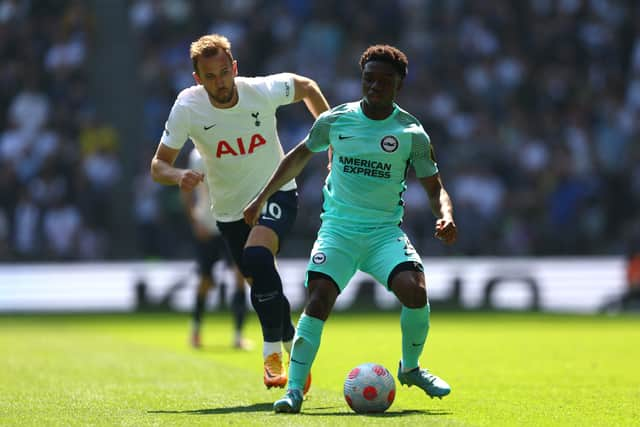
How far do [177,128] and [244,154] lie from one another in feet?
1.72

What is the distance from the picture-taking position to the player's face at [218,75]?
26.7 ft

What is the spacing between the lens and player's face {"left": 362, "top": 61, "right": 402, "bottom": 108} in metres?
7.28

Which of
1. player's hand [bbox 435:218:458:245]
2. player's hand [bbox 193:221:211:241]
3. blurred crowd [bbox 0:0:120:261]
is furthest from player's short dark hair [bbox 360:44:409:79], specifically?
A: blurred crowd [bbox 0:0:120:261]

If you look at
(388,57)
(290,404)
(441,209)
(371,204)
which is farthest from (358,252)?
(388,57)

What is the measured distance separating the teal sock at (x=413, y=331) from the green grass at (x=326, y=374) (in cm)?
30

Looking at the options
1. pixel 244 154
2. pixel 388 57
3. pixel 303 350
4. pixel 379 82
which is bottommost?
pixel 303 350

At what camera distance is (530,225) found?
21.4 m

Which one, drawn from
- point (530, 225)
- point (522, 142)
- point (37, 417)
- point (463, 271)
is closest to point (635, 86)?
point (522, 142)

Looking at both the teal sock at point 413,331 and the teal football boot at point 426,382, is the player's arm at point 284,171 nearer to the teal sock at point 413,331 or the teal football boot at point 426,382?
the teal sock at point 413,331

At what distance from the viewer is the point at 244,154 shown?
8562 millimetres

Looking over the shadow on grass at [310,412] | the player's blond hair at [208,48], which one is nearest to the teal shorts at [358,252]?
the shadow on grass at [310,412]

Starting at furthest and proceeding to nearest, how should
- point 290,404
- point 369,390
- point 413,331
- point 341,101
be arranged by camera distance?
point 341,101, point 413,331, point 369,390, point 290,404

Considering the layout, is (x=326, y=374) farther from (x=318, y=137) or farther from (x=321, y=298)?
(x=318, y=137)

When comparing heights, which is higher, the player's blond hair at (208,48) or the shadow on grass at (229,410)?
the player's blond hair at (208,48)
